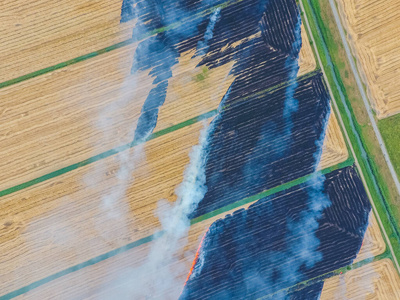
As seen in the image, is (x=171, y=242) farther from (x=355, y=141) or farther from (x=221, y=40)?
(x=355, y=141)

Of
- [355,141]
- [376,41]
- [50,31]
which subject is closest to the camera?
[50,31]

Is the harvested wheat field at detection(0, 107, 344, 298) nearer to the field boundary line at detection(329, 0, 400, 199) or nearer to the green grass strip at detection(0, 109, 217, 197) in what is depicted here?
the green grass strip at detection(0, 109, 217, 197)

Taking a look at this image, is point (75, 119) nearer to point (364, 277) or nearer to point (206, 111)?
point (206, 111)

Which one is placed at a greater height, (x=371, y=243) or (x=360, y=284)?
(x=371, y=243)

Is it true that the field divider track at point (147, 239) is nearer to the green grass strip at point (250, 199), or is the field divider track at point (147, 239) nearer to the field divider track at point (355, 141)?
the green grass strip at point (250, 199)

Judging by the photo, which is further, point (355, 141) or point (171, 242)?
point (355, 141)

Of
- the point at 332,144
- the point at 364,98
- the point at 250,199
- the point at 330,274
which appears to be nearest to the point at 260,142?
the point at 250,199
